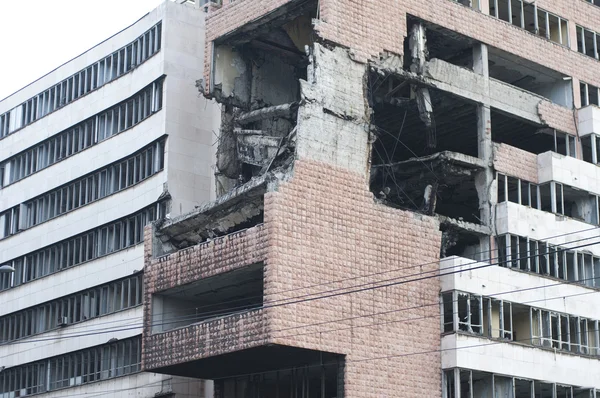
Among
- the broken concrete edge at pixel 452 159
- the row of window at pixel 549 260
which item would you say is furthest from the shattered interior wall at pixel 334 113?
the row of window at pixel 549 260

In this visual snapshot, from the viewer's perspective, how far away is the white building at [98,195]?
61.0 m

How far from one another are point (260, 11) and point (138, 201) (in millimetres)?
13701

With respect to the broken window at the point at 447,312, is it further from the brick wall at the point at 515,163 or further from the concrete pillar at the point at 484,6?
the concrete pillar at the point at 484,6

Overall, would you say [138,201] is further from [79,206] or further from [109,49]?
[109,49]

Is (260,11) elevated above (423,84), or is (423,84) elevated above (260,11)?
(260,11)

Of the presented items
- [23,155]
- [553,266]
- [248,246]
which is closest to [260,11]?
[248,246]

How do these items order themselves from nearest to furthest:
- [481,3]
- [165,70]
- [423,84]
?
[423,84]
[481,3]
[165,70]

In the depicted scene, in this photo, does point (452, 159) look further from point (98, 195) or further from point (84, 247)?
point (84, 247)

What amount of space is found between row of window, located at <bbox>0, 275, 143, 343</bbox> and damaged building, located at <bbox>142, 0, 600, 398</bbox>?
6968 mm

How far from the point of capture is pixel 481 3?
57.5 metres

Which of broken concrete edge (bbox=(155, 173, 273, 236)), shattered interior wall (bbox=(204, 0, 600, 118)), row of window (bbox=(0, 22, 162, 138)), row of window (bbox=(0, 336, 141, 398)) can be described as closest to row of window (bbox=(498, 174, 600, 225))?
shattered interior wall (bbox=(204, 0, 600, 118))

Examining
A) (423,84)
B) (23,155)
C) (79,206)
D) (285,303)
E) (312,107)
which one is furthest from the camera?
(23,155)

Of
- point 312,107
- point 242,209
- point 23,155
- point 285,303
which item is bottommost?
point 285,303

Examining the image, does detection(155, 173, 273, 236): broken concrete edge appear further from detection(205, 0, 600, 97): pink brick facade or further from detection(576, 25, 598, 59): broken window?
detection(576, 25, 598, 59): broken window
